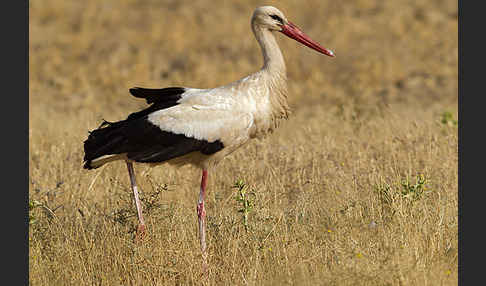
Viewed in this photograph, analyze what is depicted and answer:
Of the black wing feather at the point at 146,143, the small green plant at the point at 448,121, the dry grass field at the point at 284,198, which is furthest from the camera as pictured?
the small green plant at the point at 448,121

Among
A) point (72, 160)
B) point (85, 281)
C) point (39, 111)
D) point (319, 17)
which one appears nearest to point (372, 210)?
point (85, 281)

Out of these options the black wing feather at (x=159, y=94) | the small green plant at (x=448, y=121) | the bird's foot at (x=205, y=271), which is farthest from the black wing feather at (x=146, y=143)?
the small green plant at (x=448, y=121)

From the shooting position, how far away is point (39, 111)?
12.8m

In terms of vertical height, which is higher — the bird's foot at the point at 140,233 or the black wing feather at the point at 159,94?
the black wing feather at the point at 159,94

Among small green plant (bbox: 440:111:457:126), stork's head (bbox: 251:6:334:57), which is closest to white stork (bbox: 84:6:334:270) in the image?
stork's head (bbox: 251:6:334:57)

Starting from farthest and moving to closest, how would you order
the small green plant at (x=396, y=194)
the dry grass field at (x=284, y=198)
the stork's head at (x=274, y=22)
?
the stork's head at (x=274, y=22) → the small green plant at (x=396, y=194) → the dry grass field at (x=284, y=198)

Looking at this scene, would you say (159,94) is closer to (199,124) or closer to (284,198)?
(199,124)

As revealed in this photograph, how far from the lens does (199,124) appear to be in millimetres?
5891

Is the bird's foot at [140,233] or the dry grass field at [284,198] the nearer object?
the dry grass field at [284,198]

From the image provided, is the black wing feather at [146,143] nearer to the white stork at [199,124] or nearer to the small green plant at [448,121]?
the white stork at [199,124]

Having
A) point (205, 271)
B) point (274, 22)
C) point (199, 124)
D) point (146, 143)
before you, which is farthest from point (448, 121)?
point (205, 271)

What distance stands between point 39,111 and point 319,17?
33.8 feet

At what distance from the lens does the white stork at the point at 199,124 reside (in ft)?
19.3

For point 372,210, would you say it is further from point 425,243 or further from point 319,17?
point 319,17
